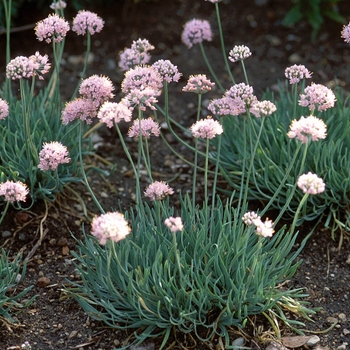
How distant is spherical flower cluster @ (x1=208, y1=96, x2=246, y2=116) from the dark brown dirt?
1010mm

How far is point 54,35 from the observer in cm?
330

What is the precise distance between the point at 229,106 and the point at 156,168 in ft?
5.23

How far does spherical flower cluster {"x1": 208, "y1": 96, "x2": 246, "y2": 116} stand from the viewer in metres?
2.96

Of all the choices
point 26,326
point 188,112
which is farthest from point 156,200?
point 188,112

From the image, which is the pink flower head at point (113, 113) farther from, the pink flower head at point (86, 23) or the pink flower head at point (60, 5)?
the pink flower head at point (60, 5)

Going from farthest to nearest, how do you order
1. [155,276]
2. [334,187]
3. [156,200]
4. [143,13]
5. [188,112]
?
[143,13] < [188,112] < [334,187] < [156,200] < [155,276]

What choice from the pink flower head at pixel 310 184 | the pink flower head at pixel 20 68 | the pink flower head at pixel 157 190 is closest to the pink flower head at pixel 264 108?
the pink flower head at pixel 310 184

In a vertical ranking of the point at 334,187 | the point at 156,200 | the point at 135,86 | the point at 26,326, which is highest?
the point at 135,86

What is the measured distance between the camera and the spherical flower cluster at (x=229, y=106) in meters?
2.96

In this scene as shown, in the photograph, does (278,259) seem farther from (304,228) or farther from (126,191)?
(126,191)

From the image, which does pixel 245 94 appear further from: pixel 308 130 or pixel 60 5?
pixel 60 5

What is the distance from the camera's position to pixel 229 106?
3.01 meters

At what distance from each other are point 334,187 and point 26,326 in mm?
1770

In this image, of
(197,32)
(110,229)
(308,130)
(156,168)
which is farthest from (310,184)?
Answer: (156,168)
